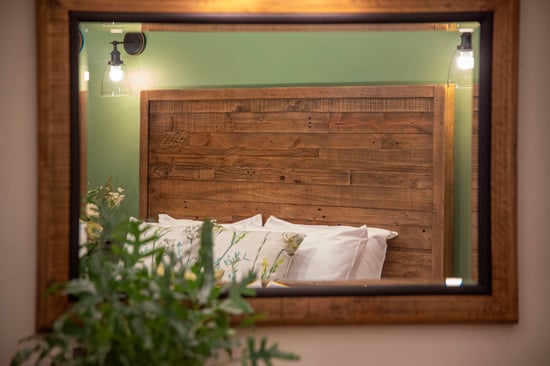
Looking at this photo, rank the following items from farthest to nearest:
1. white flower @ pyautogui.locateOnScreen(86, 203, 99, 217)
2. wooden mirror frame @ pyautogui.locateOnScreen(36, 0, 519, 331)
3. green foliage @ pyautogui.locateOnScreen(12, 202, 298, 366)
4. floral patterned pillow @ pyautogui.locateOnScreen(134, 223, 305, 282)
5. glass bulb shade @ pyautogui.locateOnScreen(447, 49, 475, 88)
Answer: floral patterned pillow @ pyautogui.locateOnScreen(134, 223, 305, 282) < glass bulb shade @ pyautogui.locateOnScreen(447, 49, 475, 88) < white flower @ pyautogui.locateOnScreen(86, 203, 99, 217) < wooden mirror frame @ pyautogui.locateOnScreen(36, 0, 519, 331) < green foliage @ pyautogui.locateOnScreen(12, 202, 298, 366)

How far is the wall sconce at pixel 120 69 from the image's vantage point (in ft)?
11.3

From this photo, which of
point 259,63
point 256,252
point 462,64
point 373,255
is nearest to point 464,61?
point 462,64

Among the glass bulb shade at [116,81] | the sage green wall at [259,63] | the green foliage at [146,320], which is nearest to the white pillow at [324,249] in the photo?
the sage green wall at [259,63]

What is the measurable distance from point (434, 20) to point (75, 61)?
95 centimetres

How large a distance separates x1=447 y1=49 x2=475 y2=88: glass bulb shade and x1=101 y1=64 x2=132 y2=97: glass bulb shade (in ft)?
4.80

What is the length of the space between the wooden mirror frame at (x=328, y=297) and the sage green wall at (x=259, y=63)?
3.98 ft

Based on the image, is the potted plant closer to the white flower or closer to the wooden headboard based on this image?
the white flower

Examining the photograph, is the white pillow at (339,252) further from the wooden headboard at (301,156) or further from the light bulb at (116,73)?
the light bulb at (116,73)

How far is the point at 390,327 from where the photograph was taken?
2076 mm

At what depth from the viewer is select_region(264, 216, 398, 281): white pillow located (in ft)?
10.7

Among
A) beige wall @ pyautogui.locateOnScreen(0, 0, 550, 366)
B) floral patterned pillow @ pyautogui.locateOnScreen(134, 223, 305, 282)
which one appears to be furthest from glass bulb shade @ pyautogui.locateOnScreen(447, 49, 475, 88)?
floral patterned pillow @ pyautogui.locateOnScreen(134, 223, 305, 282)
